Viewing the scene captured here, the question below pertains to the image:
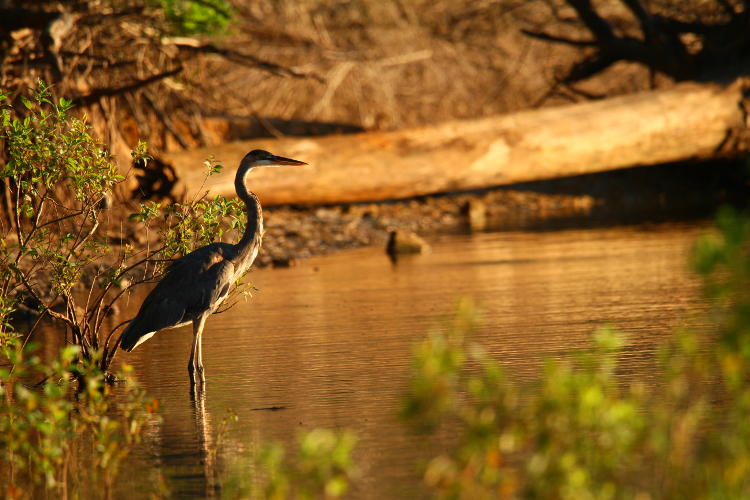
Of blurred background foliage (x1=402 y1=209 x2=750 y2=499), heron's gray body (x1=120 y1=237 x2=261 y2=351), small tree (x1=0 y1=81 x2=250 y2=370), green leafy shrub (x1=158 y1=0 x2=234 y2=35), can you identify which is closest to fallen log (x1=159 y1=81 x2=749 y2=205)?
green leafy shrub (x1=158 y1=0 x2=234 y2=35)

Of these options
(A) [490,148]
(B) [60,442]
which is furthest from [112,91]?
(B) [60,442]

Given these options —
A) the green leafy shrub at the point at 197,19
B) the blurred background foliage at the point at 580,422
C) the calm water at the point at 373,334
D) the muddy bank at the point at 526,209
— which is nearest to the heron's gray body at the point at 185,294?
the calm water at the point at 373,334

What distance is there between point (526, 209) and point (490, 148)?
8249 millimetres

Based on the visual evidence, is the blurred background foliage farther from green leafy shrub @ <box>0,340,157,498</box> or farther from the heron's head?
the heron's head

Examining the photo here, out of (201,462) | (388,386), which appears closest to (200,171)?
(388,386)

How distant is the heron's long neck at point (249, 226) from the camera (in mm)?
9391

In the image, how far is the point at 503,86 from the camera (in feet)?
93.3

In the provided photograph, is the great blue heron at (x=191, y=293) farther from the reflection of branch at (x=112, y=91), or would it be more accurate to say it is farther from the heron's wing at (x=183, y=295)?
the reflection of branch at (x=112, y=91)

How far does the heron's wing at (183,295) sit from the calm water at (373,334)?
0.41m

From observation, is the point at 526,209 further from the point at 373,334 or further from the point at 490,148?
the point at 373,334

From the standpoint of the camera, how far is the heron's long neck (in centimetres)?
939

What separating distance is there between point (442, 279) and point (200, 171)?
159 inches

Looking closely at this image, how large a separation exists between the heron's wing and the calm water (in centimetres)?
41

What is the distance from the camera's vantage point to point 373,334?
1020 cm
